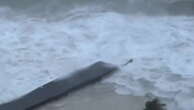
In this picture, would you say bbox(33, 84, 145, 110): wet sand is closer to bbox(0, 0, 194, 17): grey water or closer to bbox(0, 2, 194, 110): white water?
bbox(0, 2, 194, 110): white water

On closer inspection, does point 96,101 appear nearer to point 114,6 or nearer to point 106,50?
point 106,50

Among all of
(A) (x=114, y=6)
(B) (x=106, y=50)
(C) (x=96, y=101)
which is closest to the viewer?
(C) (x=96, y=101)

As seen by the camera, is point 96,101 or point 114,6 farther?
point 114,6

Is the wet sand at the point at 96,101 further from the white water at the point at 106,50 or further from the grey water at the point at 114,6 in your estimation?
the grey water at the point at 114,6

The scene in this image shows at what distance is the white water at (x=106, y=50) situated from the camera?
640 cm

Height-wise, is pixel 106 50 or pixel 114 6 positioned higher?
pixel 114 6

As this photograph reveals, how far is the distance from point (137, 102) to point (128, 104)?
4.7 inches

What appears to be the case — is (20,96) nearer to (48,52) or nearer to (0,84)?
(0,84)

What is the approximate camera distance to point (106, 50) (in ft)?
23.8

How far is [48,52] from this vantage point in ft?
24.0

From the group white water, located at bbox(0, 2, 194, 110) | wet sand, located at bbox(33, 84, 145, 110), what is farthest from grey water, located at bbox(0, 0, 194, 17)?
wet sand, located at bbox(33, 84, 145, 110)

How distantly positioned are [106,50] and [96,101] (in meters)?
1.34

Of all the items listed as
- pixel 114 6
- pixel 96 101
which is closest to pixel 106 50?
pixel 96 101

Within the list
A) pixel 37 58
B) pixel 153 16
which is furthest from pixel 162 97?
pixel 153 16
